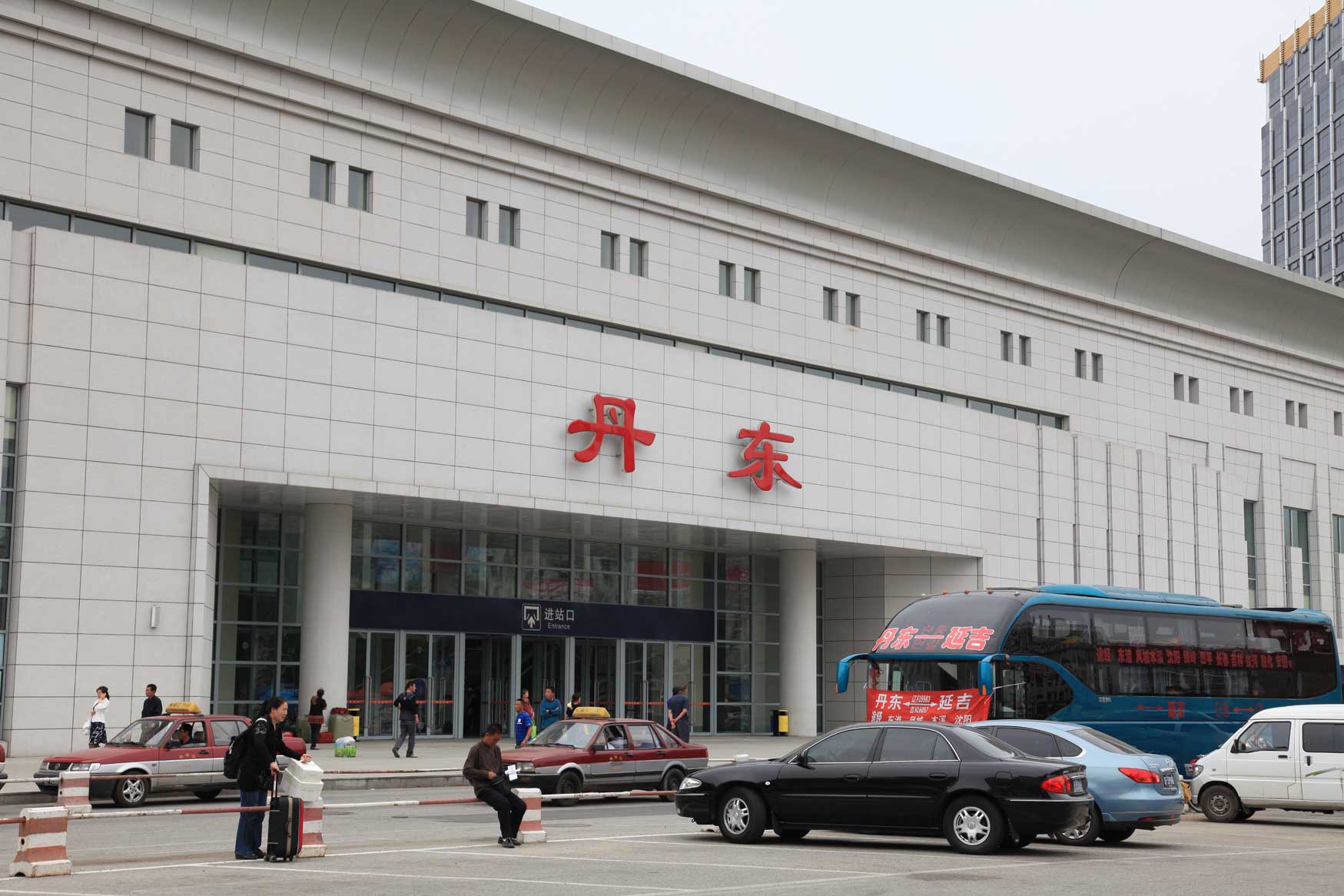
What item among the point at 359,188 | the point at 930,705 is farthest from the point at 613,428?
the point at 930,705

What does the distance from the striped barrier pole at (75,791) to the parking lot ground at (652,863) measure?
1.01ft

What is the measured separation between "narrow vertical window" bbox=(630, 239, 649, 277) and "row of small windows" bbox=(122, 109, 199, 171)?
1278 centimetres

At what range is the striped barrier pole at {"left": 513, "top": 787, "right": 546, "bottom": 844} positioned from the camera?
17.1 meters

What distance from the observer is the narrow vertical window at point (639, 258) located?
41875 mm

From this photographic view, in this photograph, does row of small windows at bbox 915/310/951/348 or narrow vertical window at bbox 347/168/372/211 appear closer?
narrow vertical window at bbox 347/168/372/211

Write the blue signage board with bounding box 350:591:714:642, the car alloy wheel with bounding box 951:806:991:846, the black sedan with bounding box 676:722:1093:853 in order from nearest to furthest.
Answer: the black sedan with bounding box 676:722:1093:853, the car alloy wheel with bounding box 951:806:991:846, the blue signage board with bounding box 350:591:714:642

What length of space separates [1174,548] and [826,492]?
18.7 m

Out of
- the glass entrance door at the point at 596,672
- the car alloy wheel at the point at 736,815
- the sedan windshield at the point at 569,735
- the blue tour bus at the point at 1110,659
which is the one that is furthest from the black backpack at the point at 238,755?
the glass entrance door at the point at 596,672

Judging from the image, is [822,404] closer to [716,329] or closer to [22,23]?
[716,329]

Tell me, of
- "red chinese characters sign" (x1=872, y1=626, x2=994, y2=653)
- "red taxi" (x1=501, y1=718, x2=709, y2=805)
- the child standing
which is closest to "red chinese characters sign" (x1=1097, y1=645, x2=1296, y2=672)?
"red chinese characters sign" (x1=872, y1=626, x2=994, y2=653)

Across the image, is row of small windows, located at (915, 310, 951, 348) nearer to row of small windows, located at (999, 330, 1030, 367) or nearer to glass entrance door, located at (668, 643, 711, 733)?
row of small windows, located at (999, 330, 1030, 367)

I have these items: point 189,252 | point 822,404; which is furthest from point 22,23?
point 822,404

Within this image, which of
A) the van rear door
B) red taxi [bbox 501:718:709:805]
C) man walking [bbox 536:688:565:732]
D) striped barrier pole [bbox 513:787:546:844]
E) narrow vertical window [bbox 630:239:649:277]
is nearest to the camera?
striped barrier pole [bbox 513:787:546:844]

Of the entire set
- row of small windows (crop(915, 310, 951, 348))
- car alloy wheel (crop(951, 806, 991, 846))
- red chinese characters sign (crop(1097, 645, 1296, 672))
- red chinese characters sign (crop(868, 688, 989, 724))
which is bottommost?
car alloy wheel (crop(951, 806, 991, 846))
